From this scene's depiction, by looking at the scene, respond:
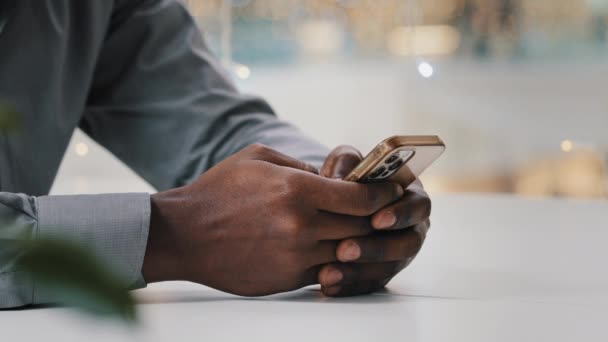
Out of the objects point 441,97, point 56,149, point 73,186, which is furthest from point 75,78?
point 441,97

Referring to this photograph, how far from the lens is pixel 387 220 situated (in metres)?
0.57

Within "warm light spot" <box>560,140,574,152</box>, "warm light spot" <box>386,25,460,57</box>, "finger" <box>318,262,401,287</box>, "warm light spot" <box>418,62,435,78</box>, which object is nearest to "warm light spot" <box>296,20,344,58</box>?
"warm light spot" <box>386,25,460,57</box>

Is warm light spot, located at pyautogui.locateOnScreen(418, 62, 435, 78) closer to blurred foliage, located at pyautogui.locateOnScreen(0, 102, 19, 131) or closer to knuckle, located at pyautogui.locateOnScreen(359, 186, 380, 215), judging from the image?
knuckle, located at pyautogui.locateOnScreen(359, 186, 380, 215)

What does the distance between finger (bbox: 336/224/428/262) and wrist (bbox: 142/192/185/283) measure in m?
0.12

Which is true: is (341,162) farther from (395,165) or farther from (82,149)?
(82,149)

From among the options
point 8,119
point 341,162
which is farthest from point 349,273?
point 8,119

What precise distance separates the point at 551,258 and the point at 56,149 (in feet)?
1.89

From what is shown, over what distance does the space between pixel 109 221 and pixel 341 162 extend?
8.1 inches

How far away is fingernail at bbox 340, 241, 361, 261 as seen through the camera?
1.84ft

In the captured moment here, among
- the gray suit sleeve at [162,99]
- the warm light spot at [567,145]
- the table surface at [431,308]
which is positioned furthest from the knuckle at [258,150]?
the warm light spot at [567,145]

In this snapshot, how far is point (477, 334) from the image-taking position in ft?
1.46

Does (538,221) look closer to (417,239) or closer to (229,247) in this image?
(417,239)

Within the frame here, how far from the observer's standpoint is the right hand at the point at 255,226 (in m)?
0.54

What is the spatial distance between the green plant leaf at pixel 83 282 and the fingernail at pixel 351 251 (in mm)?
450
